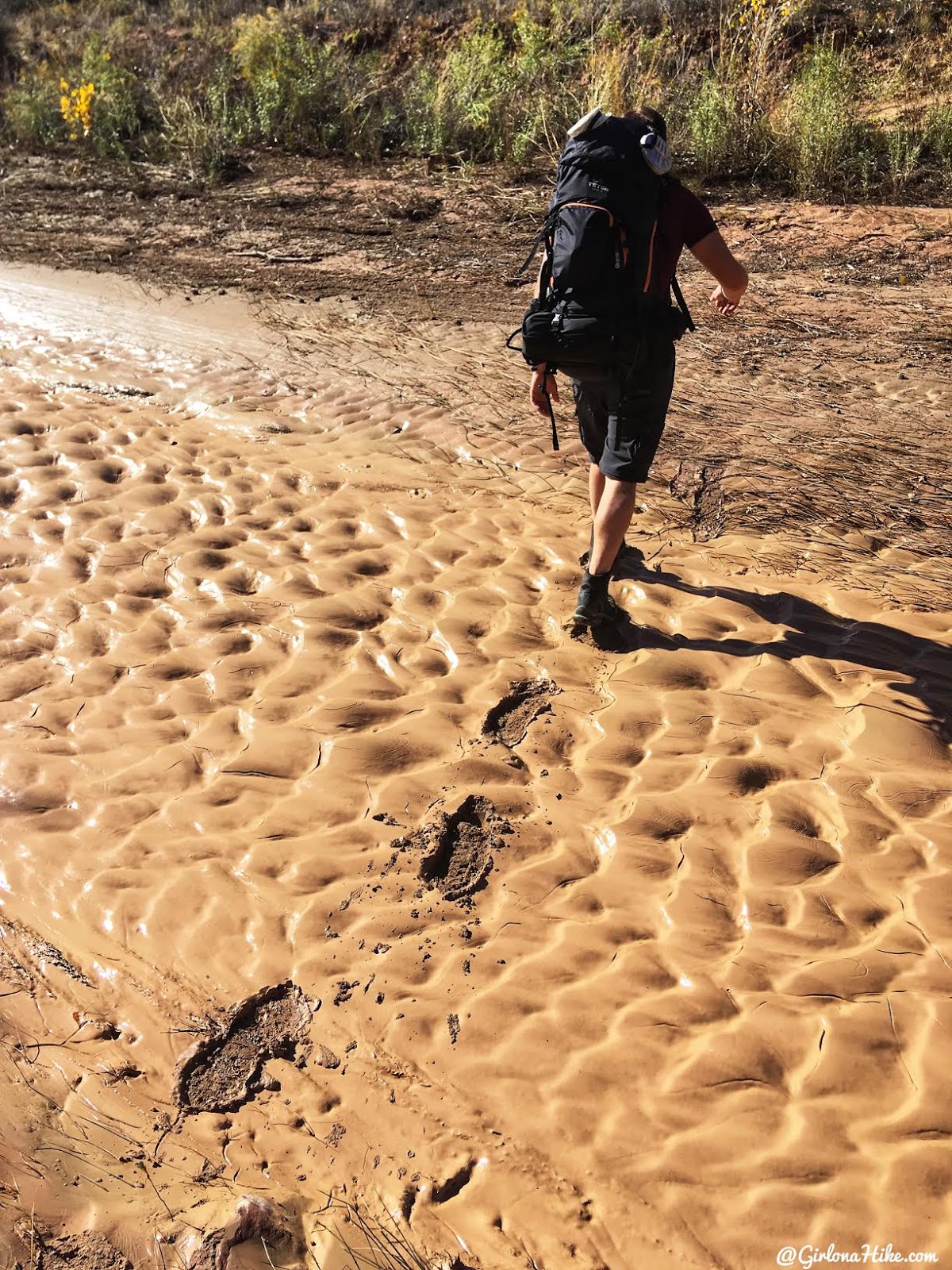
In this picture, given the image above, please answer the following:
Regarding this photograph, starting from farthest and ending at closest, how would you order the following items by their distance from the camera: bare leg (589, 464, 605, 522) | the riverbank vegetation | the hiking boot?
the riverbank vegetation < bare leg (589, 464, 605, 522) < the hiking boot

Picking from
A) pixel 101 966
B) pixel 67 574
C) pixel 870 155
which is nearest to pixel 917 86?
pixel 870 155

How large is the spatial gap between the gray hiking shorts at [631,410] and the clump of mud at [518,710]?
81 cm

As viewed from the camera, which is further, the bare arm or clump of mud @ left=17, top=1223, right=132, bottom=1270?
the bare arm

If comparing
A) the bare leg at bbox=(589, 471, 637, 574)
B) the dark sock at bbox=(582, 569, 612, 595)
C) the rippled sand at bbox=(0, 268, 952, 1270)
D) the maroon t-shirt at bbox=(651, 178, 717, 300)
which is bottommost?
the rippled sand at bbox=(0, 268, 952, 1270)

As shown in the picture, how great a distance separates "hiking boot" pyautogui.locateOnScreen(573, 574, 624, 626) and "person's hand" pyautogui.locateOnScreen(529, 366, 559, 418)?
663 mm

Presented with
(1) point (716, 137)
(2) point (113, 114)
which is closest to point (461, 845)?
(1) point (716, 137)

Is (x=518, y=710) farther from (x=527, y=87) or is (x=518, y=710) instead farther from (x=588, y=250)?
(x=527, y=87)

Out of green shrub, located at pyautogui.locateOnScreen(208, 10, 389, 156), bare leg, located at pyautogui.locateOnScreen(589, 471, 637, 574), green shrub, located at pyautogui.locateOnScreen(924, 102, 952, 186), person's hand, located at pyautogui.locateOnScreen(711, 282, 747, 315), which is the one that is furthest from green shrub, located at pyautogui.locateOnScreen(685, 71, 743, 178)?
bare leg, located at pyautogui.locateOnScreen(589, 471, 637, 574)

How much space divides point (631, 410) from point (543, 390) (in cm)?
38

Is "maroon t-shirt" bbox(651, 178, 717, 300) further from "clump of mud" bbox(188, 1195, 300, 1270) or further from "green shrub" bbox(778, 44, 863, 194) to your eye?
"green shrub" bbox(778, 44, 863, 194)

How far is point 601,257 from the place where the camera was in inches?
121

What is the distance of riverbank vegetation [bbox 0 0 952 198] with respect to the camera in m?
8.52

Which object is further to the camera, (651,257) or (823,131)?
(823,131)

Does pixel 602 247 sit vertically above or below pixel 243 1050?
above
